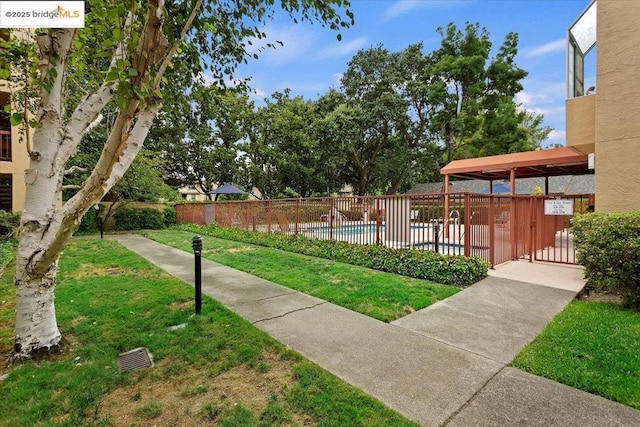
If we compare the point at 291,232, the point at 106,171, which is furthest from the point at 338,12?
the point at 291,232

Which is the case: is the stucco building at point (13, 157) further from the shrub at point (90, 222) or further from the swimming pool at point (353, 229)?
the swimming pool at point (353, 229)

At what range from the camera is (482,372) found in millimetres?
3021

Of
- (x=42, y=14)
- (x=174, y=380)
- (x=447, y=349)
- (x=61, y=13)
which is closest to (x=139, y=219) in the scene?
(x=42, y=14)

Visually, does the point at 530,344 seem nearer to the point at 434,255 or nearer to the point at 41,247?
the point at 434,255

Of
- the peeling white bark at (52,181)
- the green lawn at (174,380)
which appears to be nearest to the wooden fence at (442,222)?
the green lawn at (174,380)

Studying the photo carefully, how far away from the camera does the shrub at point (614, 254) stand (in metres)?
4.57

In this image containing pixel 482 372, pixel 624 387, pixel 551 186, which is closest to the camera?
pixel 624 387

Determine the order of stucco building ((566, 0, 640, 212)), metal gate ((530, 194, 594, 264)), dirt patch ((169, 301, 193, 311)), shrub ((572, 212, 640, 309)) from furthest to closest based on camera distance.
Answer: metal gate ((530, 194, 594, 264)) → stucco building ((566, 0, 640, 212)) → dirt patch ((169, 301, 193, 311)) → shrub ((572, 212, 640, 309))

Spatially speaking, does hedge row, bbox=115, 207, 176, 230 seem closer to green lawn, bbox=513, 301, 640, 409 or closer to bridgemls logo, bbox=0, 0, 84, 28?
bridgemls logo, bbox=0, 0, 84, 28

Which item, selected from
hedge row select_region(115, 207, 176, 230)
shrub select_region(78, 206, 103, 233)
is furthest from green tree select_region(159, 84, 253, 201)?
shrub select_region(78, 206, 103, 233)

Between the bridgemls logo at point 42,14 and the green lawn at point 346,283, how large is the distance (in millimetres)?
4637

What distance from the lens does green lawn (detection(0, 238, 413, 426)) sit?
2.38 meters

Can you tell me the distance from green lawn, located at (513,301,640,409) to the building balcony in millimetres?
4644

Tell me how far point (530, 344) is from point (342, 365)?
2192 millimetres
